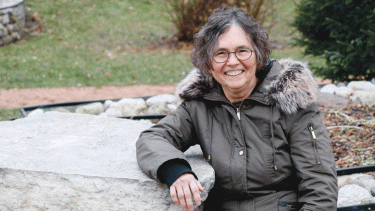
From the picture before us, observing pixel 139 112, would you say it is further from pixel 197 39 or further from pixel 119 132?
pixel 197 39

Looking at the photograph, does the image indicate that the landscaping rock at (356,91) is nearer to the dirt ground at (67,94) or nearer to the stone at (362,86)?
the stone at (362,86)

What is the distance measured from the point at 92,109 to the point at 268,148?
397 cm

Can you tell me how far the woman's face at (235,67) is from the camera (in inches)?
76.2

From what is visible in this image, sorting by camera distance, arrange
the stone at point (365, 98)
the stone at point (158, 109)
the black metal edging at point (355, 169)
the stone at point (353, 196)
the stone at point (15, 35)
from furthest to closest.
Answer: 1. the stone at point (15, 35)
2. the stone at point (158, 109)
3. the stone at point (365, 98)
4. the black metal edging at point (355, 169)
5. the stone at point (353, 196)

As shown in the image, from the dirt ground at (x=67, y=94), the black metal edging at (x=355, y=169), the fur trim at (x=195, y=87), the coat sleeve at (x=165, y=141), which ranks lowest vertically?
the dirt ground at (x=67, y=94)

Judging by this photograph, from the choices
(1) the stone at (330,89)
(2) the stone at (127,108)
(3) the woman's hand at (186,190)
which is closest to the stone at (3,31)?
(2) the stone at (127,108)

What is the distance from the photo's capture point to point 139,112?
527 cm

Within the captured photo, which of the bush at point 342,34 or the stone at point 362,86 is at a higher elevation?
the bush at point 342,34

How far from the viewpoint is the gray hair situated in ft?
6.37

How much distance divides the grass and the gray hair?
14.9ft

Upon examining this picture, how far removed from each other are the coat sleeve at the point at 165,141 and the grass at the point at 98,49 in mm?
4363

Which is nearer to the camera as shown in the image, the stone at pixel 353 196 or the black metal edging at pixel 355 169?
the stone at pixel 353 196

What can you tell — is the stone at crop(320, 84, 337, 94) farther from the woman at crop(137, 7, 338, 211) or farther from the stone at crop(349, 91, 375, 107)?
the woman at crop(137, 7, 338, 211)

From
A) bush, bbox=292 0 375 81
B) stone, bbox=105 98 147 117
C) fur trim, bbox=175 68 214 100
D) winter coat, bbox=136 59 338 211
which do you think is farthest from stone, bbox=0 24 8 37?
winter coat, bbox=136 59 338 211
